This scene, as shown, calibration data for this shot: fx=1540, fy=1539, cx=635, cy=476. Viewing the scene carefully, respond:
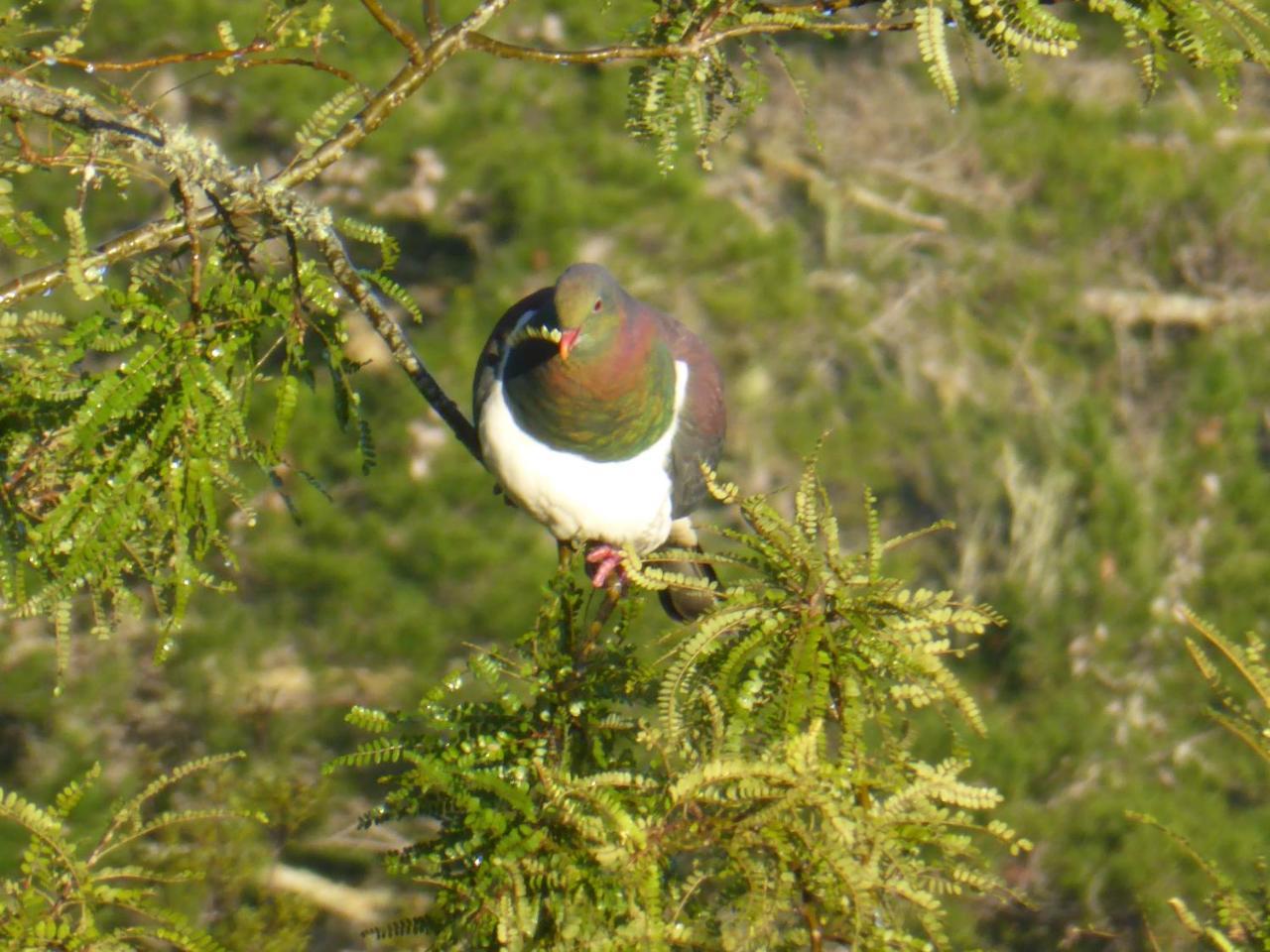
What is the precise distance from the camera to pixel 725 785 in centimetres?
136

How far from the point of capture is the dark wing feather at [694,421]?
2707 mm

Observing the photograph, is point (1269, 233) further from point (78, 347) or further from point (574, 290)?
point (78, 347)

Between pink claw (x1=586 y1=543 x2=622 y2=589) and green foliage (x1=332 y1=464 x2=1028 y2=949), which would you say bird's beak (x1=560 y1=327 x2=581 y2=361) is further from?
green foliage (x1=332 y1=464 x2=1028 y2=949)

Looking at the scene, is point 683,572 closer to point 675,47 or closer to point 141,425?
point 675,47

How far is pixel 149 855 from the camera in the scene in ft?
9.34

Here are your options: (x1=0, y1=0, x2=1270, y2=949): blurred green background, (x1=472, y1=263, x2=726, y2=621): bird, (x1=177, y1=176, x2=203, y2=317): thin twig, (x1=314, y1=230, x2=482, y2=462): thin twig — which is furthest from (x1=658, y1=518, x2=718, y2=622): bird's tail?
(x1=177, y1=176, x2=203, y2=317): thin twig

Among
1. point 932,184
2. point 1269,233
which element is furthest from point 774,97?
point 1269,233

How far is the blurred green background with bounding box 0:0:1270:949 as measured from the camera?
12.1 ft

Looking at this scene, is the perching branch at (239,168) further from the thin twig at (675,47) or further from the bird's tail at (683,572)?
the bird's tail at (683,572)

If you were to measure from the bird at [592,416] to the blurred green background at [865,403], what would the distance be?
1.04 meters

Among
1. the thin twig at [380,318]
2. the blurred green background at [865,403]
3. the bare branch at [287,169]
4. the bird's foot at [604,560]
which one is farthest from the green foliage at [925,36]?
the blurred green background at [865,403]

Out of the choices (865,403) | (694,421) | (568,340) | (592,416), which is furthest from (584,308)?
(865,403)

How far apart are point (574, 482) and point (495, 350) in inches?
11.0

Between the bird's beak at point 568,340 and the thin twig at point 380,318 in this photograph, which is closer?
the thin twig at point 380,318
